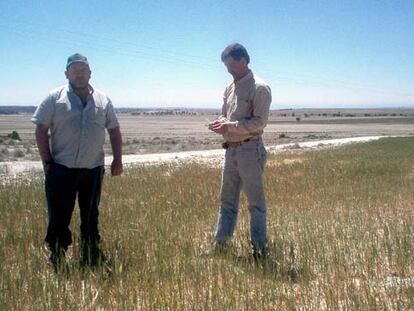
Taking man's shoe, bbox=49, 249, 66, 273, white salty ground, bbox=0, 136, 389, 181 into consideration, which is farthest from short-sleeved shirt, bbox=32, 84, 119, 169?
white salty ground, bbox=0, 136, 389, 181

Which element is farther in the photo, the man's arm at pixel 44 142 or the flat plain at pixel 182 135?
the flat plain at pixel 182 135

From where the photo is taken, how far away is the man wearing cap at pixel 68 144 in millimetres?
4457

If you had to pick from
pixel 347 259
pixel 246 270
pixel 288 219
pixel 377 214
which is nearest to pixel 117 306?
pixel 246 270

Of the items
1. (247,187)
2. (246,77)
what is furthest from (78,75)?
(247,187)

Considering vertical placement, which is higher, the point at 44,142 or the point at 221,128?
the point at 221,128

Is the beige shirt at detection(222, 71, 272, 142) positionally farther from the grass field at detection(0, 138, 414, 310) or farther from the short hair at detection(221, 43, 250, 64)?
the grass field at detection(0, 138, 414, 310)

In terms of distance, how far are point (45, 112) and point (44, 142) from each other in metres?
0.29

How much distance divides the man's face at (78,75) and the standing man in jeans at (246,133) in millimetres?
1309

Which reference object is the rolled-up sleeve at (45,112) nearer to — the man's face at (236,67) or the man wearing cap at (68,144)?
the man wearing cap at (68,144)

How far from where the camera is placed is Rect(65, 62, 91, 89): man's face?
4453 millimetres

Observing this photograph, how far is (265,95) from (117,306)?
94.6 inches

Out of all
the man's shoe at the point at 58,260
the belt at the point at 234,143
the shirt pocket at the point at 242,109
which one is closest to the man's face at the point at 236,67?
the shirt pocket at the point at 242,109

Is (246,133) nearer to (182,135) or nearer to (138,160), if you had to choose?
(138,160)

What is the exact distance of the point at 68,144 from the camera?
4520 mm
